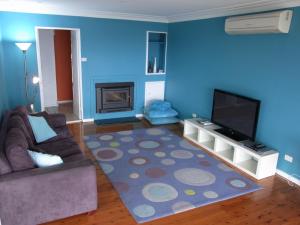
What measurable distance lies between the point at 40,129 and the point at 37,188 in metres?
1.48

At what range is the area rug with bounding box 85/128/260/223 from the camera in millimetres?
3055

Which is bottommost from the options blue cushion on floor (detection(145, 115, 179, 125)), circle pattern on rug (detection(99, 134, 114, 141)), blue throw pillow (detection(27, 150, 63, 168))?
circle pattern on rug (detection(99, 134, 114, 141))

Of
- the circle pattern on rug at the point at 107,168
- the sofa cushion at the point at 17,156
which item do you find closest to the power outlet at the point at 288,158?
the circle pattern on rug at the point at 107,168

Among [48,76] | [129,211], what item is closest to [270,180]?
[129,211]

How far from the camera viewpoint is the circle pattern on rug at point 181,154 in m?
4.30

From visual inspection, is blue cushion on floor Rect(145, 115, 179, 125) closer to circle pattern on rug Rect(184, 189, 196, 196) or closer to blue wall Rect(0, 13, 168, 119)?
blue wall Rect(0, 13, 168, 119)

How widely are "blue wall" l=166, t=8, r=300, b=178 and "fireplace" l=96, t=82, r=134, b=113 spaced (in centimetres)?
125

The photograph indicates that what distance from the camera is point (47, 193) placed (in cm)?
251

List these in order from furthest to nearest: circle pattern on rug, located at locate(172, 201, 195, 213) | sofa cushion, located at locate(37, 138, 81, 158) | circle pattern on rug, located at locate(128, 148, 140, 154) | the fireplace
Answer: the fireplace
circle pattern on rug, located at locate(128, 148, 140, 154)
sofa cushion, located at locate(37, 138, 81, 158)
circle pattern on rug, located at locate(172, 201, 195, 213)

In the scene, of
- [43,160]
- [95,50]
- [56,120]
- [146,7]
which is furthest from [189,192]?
[95,50]

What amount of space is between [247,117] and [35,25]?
438 cm

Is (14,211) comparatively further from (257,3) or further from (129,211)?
(257,3)

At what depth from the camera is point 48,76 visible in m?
6.79

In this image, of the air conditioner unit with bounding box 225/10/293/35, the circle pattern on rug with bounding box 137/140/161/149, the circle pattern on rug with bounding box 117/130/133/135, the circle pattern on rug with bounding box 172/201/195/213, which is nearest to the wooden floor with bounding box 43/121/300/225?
the circle pattern on rug with bounding box 172/201/195/213
